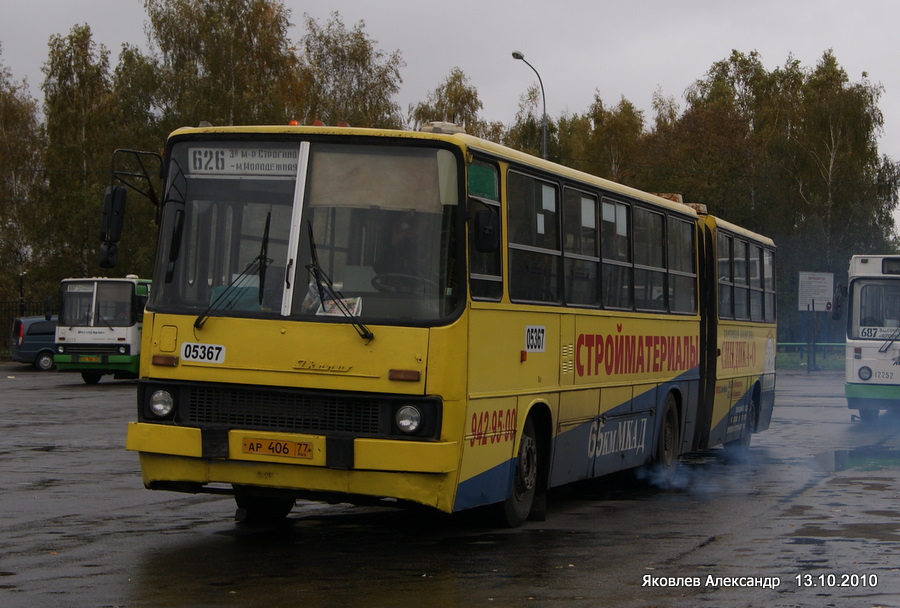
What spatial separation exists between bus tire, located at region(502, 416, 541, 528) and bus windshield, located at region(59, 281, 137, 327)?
28.5 meters

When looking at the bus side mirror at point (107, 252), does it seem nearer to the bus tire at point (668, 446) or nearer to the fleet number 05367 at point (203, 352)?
the fleet number 05367 at point (203, 352)

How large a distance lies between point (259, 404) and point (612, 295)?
462cm

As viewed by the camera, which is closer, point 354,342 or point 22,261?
point 354,342

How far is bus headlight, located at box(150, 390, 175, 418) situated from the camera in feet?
32.1

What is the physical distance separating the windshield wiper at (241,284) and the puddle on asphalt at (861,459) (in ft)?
30.1

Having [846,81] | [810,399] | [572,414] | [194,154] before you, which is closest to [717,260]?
[572,414]

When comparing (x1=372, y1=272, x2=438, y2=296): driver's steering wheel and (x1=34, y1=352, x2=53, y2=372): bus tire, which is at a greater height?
(x1=372, y1=272, x2=438, y2=296): driver's steering wheel

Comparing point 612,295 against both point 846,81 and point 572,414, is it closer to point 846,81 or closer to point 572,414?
point 572,414

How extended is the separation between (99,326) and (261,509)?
28085 mm

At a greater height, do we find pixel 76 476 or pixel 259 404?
pixel 259 404

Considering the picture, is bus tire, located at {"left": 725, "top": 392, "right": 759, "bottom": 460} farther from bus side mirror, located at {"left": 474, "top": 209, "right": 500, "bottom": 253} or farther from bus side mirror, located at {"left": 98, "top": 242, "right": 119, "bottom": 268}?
bus side mirror, located at {"left": 98, "top": 242, "right": 119, "bottom": 268}

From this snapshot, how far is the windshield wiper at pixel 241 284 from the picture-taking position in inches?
381

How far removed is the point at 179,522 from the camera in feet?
37.3

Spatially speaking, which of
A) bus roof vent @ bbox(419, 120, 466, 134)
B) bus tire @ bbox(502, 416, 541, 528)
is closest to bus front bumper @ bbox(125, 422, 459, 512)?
bus tire @ bbox(502, 416, 541, 528)
